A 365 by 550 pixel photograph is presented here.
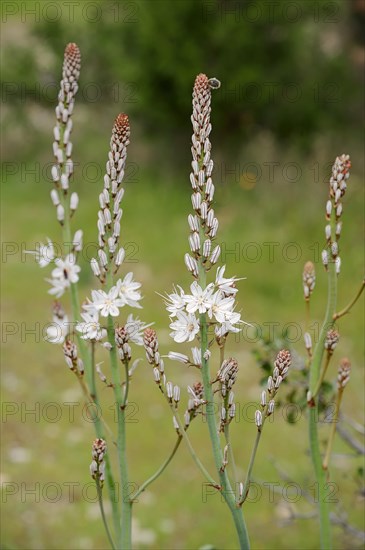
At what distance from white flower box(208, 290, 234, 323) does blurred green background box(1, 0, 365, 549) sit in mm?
2816

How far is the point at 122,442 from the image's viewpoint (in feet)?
8.36

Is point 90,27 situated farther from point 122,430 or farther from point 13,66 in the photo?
point 122,430

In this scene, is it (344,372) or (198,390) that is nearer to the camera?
(198,390)

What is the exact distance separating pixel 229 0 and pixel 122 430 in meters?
9.00

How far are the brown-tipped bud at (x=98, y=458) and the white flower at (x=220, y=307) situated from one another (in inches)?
19.8

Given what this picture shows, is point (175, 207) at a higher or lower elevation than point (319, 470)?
higher

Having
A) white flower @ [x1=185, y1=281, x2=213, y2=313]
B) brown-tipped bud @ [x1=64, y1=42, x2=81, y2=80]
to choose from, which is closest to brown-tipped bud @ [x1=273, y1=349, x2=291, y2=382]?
white flower @ [x1=185, y1=281, x2=213, y2=313]

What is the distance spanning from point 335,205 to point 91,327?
2.63ft

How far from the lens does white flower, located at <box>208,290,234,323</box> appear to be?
2.17 meters

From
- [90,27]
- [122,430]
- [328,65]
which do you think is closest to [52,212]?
[90,27]

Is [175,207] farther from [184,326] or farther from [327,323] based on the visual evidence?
[184,326]

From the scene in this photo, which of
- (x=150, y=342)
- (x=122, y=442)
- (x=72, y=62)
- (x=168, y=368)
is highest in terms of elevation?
(x=72, y=62)

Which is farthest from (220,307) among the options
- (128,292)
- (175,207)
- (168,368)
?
(175,207)

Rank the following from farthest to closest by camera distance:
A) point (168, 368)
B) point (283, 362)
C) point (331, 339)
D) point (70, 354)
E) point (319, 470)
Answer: point (168, 368), point (319, 470), point (331, 339), point (70, 354), point (283, 362)
